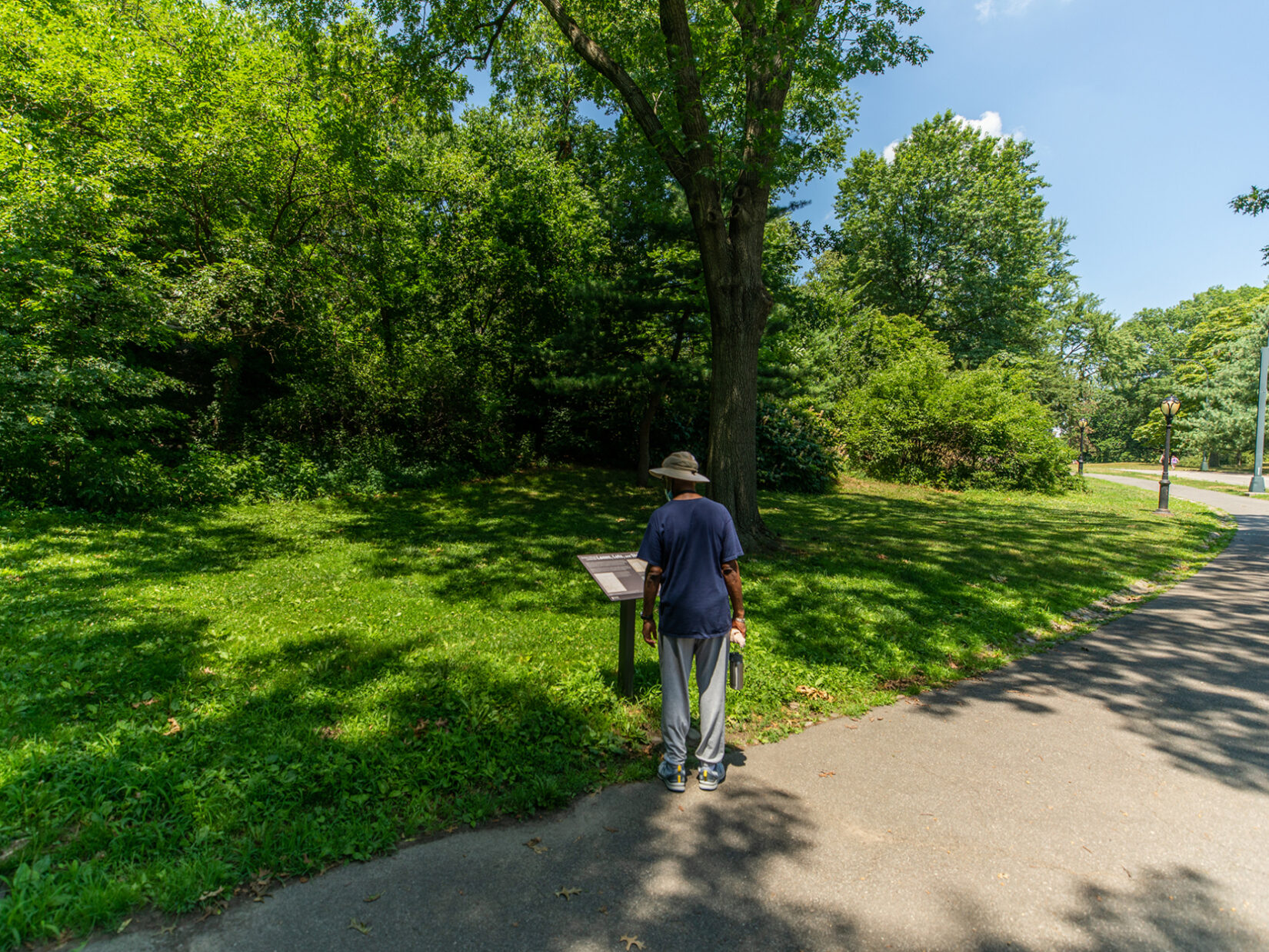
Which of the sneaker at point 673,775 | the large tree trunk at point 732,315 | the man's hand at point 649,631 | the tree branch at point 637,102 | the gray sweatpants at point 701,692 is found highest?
the tree branch at point 637,102

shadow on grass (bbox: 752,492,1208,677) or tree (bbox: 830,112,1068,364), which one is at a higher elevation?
tree (bbox: 830,112,1068,364)

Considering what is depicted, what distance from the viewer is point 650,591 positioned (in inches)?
149

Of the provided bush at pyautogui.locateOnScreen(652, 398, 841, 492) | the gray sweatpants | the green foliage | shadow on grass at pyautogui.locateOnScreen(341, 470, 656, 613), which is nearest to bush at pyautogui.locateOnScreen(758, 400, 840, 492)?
bush at pyautogui.locateOnScreen(652, 398, 841, 492)

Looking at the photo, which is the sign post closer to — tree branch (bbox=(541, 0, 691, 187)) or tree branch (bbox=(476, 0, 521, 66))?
tree branch (bbox=(541, 0, 691, 187))

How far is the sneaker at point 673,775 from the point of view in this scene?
3.59 metres

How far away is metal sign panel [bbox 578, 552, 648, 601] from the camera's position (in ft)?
13.4

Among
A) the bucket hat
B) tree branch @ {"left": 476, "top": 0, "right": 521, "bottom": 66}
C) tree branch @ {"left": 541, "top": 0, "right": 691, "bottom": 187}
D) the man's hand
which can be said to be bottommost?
the man's hand

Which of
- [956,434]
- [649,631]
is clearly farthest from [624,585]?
[956,434]

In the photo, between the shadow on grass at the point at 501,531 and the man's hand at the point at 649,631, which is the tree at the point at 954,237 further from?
the man's hand at the point at 649,631

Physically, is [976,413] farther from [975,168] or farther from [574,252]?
[975,168]

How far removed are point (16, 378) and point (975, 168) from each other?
127ft

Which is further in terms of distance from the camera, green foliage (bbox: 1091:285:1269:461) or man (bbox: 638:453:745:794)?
green foliage (bbox: 1091:285:1269:461)

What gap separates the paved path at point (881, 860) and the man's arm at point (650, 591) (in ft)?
2.97

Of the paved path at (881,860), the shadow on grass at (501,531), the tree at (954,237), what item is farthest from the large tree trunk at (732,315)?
the tree at (954,237)
